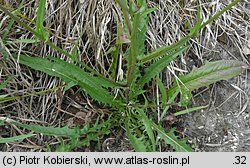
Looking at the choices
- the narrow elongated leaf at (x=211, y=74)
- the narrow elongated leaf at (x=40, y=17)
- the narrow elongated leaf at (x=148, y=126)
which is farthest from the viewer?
the narrow elongated leaf at (x=211, y=74)

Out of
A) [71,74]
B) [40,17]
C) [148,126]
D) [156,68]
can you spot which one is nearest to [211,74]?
[156,68]

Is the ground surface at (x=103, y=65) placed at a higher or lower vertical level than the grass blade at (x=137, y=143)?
higher

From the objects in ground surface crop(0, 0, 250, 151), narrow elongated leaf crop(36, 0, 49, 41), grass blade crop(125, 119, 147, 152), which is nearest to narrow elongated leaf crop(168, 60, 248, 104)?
ground surface crop(0, 0, 250, 151)

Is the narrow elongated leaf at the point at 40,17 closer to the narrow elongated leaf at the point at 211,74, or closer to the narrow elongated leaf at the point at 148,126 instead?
the narrow elongated leaf at the point at 148,126

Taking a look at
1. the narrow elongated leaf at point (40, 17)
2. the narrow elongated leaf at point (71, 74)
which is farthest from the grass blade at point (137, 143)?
the narrow elongated leaf at point (40, 17)

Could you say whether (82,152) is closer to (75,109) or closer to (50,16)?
(75,109)

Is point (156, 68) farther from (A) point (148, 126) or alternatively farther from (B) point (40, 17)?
(B) point (40, 17)
